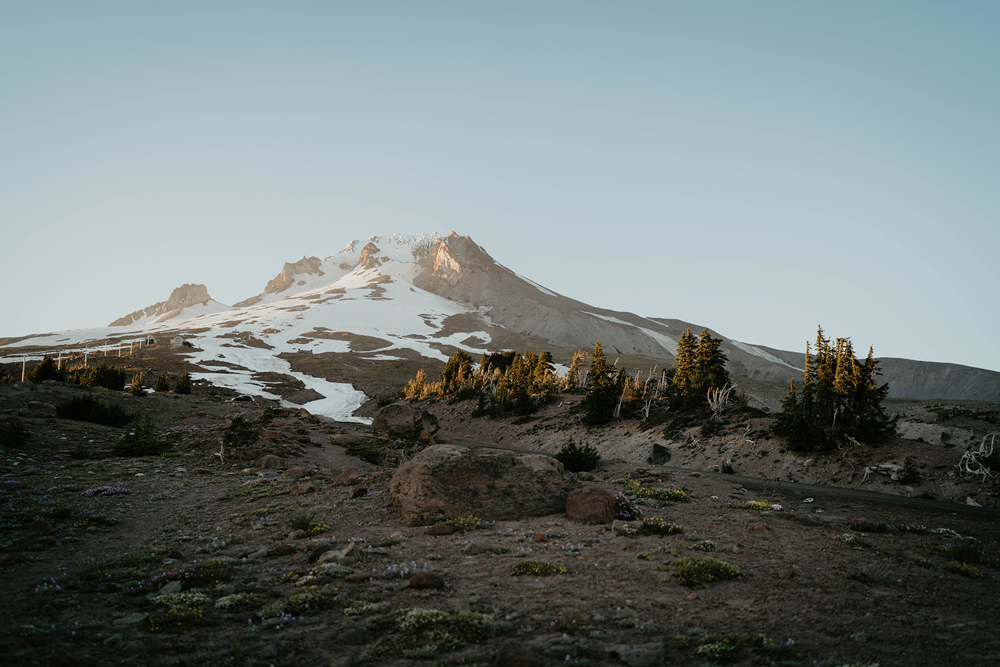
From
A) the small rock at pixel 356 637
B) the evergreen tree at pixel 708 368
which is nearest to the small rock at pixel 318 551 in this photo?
the small rock at pixel 356 637

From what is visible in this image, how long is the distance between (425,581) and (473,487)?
574cm

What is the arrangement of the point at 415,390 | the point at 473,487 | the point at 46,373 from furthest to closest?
1. the point at 415,390
2. the point at 46,373
3. the point at 473,487

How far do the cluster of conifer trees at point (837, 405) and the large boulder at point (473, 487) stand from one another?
24156 mm

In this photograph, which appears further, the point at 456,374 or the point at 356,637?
the point at 456,374

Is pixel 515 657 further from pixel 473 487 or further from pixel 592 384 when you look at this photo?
pixel 592 384

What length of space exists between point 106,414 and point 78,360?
111 m

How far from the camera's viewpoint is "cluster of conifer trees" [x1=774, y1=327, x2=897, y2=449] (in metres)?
30.3

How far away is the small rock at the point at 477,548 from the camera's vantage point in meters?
10.4

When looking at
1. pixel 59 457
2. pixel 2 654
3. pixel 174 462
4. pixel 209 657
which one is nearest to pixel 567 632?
pixel 209 657

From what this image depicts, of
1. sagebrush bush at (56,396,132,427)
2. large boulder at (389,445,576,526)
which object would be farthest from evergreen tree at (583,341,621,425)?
sagebrush bush at (56,396,132,427)

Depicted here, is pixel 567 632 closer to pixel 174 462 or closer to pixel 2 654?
pixel 2 654

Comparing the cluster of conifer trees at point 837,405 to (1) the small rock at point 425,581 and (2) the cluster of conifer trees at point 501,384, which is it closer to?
(1) the small rock at point 425,581

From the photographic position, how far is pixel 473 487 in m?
14.0

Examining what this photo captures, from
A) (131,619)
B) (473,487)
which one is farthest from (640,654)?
(473,487)
